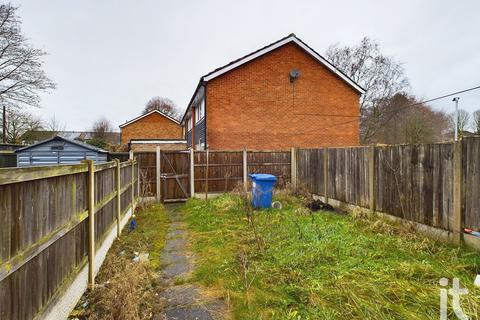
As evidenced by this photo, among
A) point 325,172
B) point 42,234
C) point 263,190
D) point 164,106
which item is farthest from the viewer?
point 164,106

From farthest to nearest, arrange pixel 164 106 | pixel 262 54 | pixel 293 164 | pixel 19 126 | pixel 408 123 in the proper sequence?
pixel 164 106 < pixel 19 126 < pixel 408 123 < pixel 262 54 < pixel 293 164

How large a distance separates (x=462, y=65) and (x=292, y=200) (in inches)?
975

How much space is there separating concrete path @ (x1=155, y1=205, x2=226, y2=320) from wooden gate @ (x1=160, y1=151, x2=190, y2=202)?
5.82 m

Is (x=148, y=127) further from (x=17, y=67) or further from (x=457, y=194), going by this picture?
(x=457, y=194)

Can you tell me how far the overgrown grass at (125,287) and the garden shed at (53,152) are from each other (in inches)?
427

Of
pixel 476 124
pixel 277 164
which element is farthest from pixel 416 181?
pixel 476 124

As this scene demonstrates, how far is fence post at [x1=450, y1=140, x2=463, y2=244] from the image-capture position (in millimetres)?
4922

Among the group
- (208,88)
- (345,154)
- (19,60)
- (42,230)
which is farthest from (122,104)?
(42,230)

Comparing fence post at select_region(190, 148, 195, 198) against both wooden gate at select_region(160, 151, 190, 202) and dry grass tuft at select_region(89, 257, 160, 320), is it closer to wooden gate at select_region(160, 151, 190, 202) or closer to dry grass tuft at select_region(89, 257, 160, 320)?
wooden gate at select_region(160, 151, 190, 202)

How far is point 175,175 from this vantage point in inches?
457

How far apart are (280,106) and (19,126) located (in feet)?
90.3

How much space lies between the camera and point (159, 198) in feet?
37.7

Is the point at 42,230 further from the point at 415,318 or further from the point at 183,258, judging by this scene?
the point at 415,318

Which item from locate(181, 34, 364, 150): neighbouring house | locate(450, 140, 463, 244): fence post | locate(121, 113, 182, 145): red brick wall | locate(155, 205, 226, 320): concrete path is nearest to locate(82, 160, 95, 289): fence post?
locate(155, 205, 226, 320): concrete path
